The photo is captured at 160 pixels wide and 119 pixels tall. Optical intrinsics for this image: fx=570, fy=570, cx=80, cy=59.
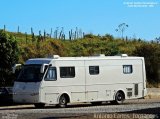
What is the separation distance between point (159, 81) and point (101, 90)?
1833 centimetres

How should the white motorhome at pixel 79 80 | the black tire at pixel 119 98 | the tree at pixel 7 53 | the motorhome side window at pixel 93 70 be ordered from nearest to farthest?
the white motorhome at pixel 79 80 < the motorhome side window at pixel 93 70 < the black tire at pixel 119 98 < the tree at pixel 7 53

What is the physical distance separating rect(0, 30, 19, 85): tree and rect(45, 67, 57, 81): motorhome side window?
23.1ft

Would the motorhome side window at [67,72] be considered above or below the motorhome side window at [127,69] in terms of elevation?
below

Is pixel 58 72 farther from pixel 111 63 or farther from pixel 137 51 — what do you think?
pixel 137 51

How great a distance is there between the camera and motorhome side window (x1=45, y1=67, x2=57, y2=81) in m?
31.8

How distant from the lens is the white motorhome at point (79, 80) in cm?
3173

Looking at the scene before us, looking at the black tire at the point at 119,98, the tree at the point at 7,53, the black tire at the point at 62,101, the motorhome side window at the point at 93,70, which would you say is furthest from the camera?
the tree at the point at 7,53

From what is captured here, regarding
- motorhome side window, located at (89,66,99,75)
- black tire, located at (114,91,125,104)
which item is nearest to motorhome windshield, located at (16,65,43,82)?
motorhome side window, located at (89,66,99,75)

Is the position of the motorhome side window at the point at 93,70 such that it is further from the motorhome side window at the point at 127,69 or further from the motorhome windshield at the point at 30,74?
the motorhome windshield at the point at 30,74

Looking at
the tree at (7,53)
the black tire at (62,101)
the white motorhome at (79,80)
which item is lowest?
the black tire at (62,101)

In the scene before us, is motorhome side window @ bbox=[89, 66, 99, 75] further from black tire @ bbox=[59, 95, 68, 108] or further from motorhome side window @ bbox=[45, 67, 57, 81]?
motorhome side window @ bbox=[45, 67, 57, 81]

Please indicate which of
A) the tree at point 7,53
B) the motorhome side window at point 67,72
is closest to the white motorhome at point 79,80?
the motorhome side window at point 67,72

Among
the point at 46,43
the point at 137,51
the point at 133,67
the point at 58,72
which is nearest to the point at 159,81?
the point at 137,51

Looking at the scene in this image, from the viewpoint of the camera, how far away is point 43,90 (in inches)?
→ 1241
